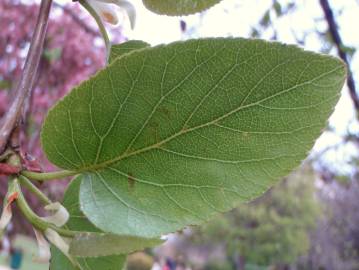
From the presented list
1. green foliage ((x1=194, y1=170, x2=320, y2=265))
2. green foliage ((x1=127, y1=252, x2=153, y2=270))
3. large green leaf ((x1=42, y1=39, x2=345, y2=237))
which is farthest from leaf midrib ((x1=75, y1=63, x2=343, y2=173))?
green foliage ((x1=194, y1=170, x2=320, y2=265))

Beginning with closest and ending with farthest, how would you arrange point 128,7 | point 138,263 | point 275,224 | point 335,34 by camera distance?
point 128,7 < point 335,34 < point 138,263 < point 275,224

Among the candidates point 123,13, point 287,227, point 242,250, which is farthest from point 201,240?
point 123,13

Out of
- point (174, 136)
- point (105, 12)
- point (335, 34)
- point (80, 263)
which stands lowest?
→ point (80, 263)

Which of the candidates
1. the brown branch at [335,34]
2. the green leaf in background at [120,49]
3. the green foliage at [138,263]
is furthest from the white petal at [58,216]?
the green foliage at [138,263]

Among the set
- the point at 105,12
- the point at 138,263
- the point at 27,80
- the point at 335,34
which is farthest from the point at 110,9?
the point at 138,263

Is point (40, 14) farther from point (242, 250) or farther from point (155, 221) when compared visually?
point (242, 250)

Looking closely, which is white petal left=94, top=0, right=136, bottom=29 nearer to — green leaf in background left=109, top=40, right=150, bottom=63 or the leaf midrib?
green leaf in background left=109, top=40, right=150, bottom=63

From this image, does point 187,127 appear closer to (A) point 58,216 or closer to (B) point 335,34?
(A) point 58,216
